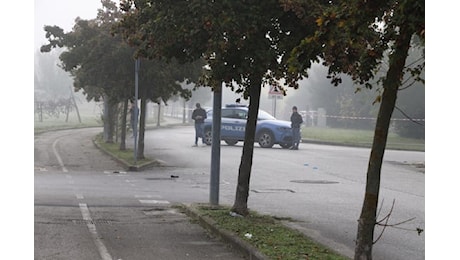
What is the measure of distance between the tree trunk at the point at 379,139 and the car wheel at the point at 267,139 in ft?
70.6

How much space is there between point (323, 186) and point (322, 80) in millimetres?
36517

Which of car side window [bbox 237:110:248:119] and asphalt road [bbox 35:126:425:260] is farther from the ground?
car side window [bbox 237:110:248:119]

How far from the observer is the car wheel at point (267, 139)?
27.6m

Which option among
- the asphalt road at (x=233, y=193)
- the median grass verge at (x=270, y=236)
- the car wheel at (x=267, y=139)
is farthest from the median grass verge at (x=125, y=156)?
the median grass verge at (x=270, y=236)

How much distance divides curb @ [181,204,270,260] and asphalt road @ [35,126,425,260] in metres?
0.31

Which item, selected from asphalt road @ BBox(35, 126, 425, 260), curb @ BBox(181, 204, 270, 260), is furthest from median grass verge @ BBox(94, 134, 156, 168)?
curb @ BBox(181, 204, 270, 260)

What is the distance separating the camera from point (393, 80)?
5641 millimetres

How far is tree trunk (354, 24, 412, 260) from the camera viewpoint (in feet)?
18.2

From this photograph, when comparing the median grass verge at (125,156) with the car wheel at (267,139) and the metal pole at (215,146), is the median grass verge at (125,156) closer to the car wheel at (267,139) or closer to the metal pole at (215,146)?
the car wheel at (267,139)

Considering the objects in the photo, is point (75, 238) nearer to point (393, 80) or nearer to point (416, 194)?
point (393, 80)

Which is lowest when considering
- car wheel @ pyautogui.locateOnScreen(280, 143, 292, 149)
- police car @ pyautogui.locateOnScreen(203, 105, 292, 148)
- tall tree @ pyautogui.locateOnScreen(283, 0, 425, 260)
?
car wheel @ pyautogui.locateOnScreen(280, 143, 292, 149)

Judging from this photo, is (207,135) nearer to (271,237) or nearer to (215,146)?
(215,146)

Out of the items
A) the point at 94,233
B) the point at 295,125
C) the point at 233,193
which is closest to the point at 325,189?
the point at 233,193

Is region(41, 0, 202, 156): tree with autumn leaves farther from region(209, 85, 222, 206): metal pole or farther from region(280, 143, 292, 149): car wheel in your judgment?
region(209, 85, 222, 206): metal pole
